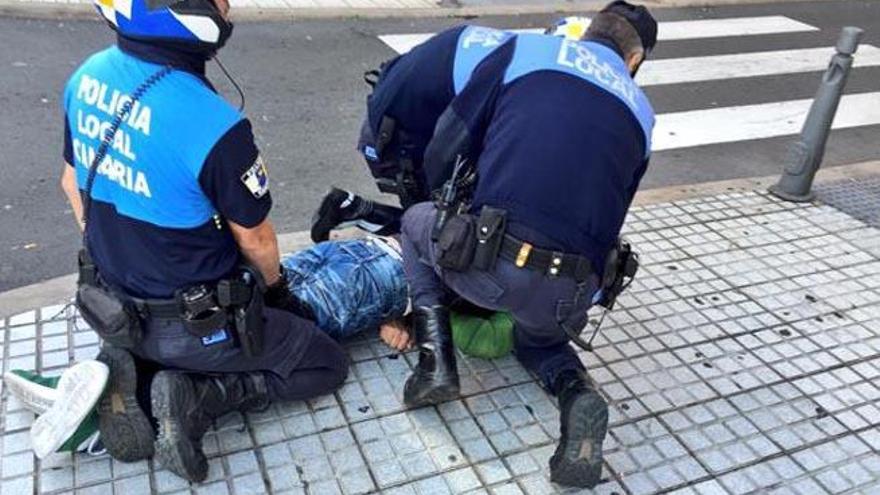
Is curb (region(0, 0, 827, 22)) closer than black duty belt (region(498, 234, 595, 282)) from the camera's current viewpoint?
No

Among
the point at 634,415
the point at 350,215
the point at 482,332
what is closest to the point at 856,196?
the point at 634,415

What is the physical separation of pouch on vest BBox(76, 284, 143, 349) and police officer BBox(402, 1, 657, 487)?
1.01 meters

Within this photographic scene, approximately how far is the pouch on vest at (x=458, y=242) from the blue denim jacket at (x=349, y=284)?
0.67 meters

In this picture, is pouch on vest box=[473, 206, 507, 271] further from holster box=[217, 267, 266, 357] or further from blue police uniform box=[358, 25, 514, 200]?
holster box=[217, 267, 266, 357]

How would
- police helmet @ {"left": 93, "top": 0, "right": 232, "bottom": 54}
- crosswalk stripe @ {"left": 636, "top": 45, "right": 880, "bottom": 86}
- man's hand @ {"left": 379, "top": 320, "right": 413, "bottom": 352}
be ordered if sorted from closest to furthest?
police helmet @ {"left": 93, "top": 0, "right": 232, "bottom": 54}, man's hand @ {"left": 379, "top": 320, "right": 413, "bottom": 352}, crosswalk stripe @ {"left": 636, "top": 45, "right": 880, "bottom": 86}

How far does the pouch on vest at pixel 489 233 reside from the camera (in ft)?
9.19

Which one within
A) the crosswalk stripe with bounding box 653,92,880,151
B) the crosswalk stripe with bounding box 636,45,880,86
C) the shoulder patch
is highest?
the shoulder patch

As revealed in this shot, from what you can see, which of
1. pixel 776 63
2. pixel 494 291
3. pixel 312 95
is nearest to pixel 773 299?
pixel 494 291

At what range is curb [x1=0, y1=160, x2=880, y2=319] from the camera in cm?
382

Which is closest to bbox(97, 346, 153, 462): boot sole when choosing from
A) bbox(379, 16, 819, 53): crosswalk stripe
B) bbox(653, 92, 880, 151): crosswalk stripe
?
bbox(653, 92, 880, 151): crosswalk stripe

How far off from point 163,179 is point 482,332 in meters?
1.53

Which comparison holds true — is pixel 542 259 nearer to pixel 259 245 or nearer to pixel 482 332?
pixel 482 332

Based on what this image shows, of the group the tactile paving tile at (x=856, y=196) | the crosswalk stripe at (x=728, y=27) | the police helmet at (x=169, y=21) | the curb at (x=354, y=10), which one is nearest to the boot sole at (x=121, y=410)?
the police helmet at (x=169, y=21)

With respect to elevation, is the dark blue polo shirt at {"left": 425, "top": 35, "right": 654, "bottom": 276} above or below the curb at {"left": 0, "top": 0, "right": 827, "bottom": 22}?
above
